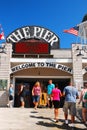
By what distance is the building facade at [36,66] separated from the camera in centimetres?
2067

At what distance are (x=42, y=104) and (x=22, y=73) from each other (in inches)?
118

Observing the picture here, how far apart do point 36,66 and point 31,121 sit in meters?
8.35

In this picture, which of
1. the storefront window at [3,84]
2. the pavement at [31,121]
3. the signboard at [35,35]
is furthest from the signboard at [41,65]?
the signboard at [35,35]

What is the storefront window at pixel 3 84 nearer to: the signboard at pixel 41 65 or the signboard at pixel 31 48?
the signboard at pixel 41 65

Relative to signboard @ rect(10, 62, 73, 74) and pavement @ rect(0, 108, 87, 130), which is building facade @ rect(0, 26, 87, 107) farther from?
pavement @ rect(0, 108, 87, 130)

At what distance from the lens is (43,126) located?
12000 millimetres

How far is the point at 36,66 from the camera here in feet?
68.7

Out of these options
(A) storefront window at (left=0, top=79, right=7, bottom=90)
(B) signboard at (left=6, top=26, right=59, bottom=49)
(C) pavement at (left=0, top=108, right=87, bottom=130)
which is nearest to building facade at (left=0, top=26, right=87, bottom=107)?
(A) storefront window at (left=0, top=79, right=7, bottom=90)

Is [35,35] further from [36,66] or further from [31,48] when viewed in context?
[36,66]

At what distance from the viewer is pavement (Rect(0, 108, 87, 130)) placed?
11766 millimetres

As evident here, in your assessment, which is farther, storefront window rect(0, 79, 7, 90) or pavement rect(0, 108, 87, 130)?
storefront window rect(0, 79, 7, 90)

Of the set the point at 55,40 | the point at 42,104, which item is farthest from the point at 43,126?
the point at 55,40

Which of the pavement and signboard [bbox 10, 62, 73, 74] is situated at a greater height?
signboard [bbox 10, 62, 73, 74]

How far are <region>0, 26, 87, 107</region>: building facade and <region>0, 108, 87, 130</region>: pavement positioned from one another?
5448 millimetres
